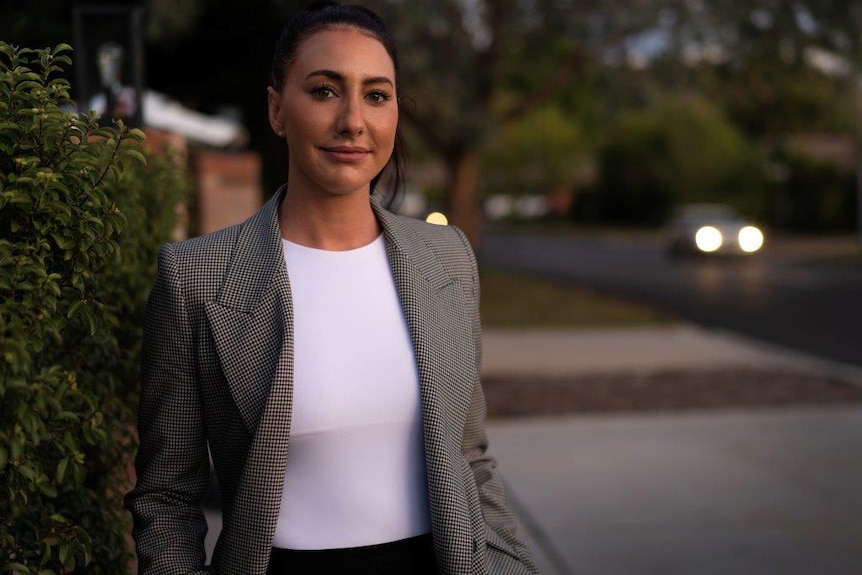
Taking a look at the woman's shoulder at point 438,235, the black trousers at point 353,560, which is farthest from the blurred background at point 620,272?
the black trousers at point 353,560

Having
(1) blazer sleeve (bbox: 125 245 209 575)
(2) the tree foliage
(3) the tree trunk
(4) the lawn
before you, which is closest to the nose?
(1) blazer sleeve (bbox: 125 245 209 575)

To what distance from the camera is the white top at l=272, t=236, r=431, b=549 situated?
1863mm

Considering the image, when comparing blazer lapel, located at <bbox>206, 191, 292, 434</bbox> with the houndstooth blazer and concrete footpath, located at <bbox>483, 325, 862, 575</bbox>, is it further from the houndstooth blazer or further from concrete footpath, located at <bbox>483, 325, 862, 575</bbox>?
concrete footpath, located at <bbox>483, 325, 862, 575</bbox>

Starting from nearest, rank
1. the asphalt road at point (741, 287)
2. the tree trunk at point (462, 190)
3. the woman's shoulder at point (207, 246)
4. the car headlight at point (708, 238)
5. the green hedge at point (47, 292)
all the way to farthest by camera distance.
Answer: the green hedge at point (47, 292)
the woman's shoulder at point (207, 246)
the asphalt road at point (741, 287)
the tree trunk at point (462, 190)
the car headlight at point (708, 238)

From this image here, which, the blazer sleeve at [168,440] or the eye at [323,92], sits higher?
the eye at [323,92]

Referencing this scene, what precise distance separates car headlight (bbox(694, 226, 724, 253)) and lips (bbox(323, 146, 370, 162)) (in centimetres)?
2750

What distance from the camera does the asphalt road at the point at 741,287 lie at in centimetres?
1390

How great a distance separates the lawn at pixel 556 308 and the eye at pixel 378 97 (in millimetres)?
12635

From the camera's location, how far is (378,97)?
2.01 m

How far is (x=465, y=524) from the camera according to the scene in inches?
75.6

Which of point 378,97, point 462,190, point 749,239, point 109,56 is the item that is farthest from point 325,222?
point 749,239

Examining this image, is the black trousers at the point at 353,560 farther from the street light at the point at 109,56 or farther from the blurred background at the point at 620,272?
the street light at the point at 109,56

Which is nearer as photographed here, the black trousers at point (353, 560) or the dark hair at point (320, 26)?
the black trousers at point (353, 560)

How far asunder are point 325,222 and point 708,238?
90.4 ft
